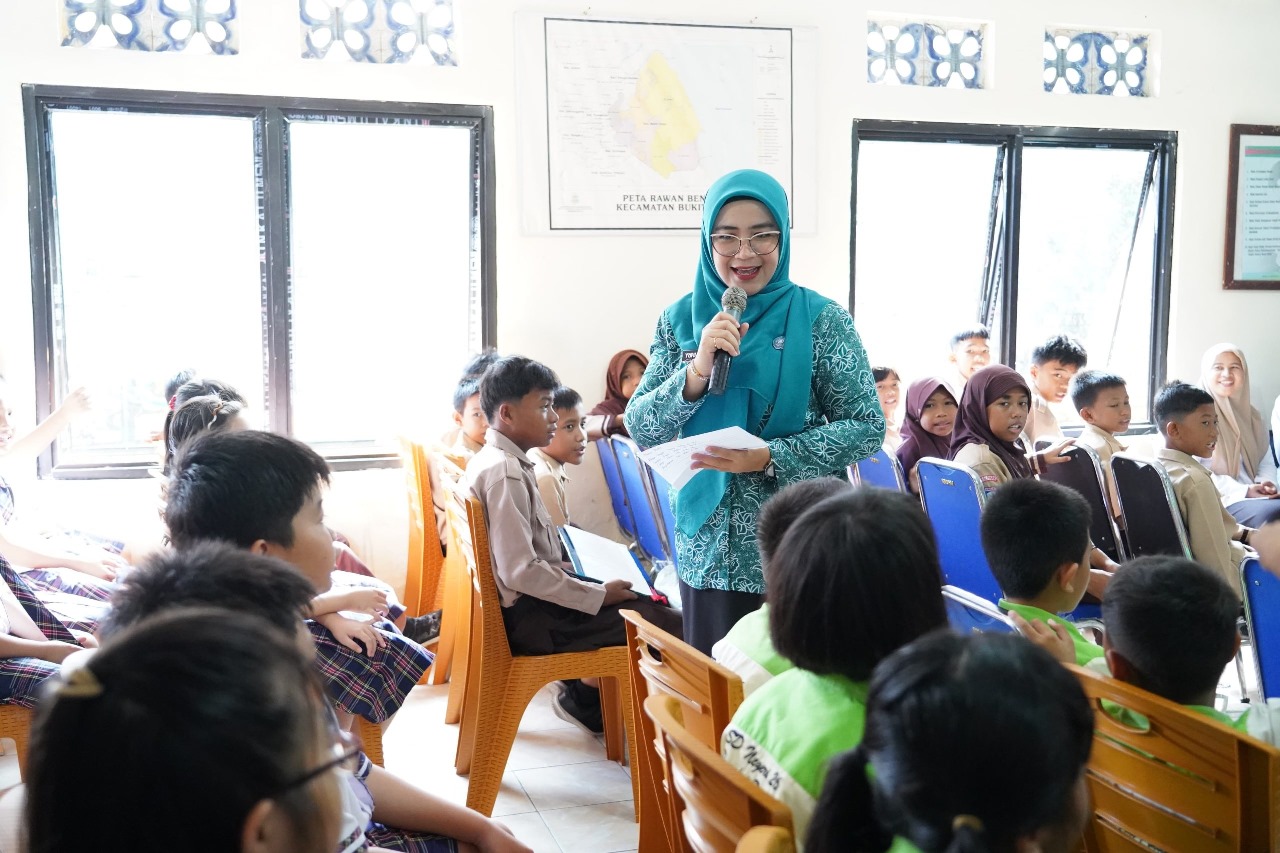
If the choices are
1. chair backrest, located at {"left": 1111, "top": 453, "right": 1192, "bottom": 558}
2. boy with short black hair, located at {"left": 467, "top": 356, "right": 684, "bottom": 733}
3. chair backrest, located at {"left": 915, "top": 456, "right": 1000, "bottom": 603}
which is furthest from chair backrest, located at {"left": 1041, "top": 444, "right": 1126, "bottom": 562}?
boy with short black hair, located at {"left": 467, "top": 356, "right": 684, "bottom": 733}

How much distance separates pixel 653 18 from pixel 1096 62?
7.50ft

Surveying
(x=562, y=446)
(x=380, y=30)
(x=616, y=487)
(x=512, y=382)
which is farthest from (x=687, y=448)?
(x=380, y=30)

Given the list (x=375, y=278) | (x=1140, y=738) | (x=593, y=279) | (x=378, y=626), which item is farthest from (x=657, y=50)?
(x=1140, y=738)

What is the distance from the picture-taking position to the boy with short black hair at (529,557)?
2531mm

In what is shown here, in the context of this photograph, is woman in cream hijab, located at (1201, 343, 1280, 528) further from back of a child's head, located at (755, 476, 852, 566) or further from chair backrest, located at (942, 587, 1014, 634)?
back of a child's head, located at (755, 476, 852, 566)

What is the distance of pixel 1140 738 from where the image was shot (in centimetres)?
132

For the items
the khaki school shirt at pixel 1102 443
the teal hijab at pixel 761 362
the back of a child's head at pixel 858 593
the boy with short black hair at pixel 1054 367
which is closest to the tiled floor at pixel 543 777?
the teal hijab at pixel 761 362

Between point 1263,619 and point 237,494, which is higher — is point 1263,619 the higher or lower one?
the lower one

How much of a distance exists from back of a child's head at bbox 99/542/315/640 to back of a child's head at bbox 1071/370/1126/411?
361 cm

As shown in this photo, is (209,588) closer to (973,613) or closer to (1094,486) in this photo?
(973,613)

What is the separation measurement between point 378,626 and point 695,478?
64 centimetres

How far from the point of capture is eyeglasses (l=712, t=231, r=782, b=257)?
195 cm

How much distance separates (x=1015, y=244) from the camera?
17.4 feet

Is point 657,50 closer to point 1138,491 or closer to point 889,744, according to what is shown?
point 1138,491
